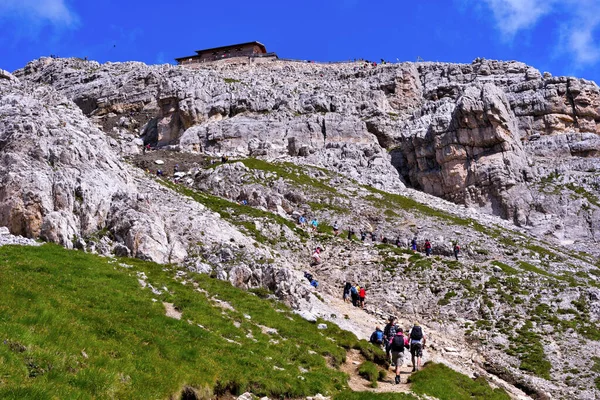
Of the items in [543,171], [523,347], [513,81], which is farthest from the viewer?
[513,81]

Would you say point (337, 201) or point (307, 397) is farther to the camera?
point (337, 201)

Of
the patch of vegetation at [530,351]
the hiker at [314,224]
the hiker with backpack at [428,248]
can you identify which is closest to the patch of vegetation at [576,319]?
the patch of vegetation at [530,351]

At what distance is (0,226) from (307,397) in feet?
71.0

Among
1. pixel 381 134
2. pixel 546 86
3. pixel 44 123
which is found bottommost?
pixel 44 123

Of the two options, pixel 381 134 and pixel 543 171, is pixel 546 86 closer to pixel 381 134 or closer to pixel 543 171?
pixel 543 171

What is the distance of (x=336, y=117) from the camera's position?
8762 centimetres

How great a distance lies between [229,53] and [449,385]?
11659cm

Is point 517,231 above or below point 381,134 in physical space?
below

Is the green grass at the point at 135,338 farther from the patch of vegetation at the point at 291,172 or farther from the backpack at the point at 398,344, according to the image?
the patch of vegetation at the point at 291,172

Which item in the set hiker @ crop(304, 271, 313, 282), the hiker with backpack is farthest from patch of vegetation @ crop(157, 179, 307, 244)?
the hiker with backpack

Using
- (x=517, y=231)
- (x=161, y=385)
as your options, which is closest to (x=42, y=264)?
(x=161, y=385)

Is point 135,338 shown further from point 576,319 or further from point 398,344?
point 576,319

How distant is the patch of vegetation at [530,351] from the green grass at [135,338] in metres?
11.4

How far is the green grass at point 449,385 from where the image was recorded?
23.5 m
